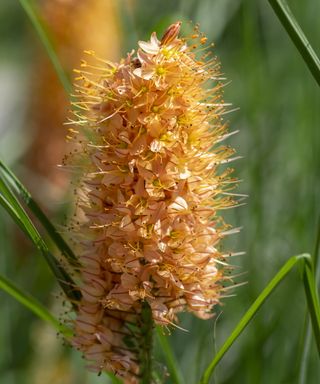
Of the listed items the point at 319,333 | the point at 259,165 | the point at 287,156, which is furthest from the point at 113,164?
the point at 287,156

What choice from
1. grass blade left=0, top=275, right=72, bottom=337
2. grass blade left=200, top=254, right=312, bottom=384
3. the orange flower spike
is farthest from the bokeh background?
grass blade left=200, top=254, right=312, bottom=384

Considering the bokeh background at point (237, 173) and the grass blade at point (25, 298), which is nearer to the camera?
the grass blade at point (25, 298)

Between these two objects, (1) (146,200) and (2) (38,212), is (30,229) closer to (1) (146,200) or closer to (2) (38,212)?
(2) (38,212)

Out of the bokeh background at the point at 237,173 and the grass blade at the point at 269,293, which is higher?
the bokeh background at the point at 237,173

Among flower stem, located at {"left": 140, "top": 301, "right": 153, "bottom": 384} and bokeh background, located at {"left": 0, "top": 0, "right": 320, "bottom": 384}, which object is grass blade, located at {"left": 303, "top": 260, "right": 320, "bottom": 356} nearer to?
flower stem, located at {"left": 140, "top": 301, "right": 153, "bottom": 384}

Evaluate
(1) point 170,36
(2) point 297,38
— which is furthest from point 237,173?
(2) point 297,38

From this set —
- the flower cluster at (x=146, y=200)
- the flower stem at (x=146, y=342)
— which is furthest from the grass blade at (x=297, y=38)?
the flower stem at (x=146, y=342)

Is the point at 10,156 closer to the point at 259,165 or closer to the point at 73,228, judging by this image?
the point at 259,165

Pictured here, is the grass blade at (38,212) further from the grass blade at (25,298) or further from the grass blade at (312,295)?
the grass blade at (312,295)
